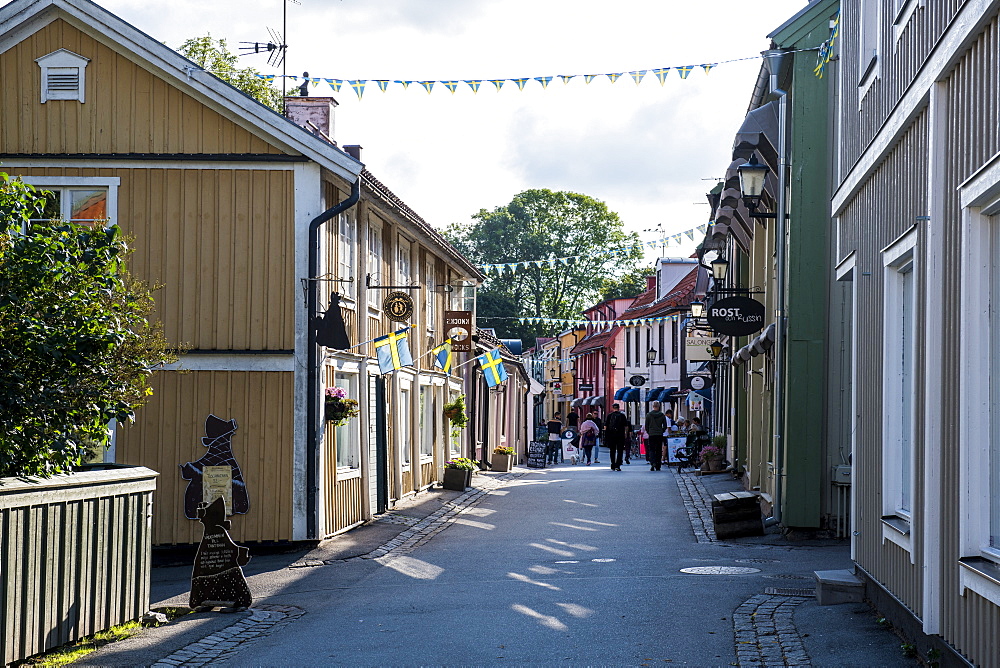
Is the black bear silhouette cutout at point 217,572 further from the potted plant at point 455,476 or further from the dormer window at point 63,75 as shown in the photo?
the potted plant at point 455,476

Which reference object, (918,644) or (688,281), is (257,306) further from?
(688,281)

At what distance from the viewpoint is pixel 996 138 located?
19.9 ft

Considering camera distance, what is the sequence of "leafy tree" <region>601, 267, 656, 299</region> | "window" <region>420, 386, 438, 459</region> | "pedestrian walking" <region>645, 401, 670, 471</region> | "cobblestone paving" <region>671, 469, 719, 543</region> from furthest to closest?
"leafy tree" <region>601, 267, 656, 299</region> < "pedestrian walking" <region>645, 401, 670, 471</region> < "window" <region>420, 386, 438, 459</region> < "cobblestone paving" <region>671, 469, 719, 543</region>

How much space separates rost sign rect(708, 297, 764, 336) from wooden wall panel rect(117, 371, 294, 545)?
656cm

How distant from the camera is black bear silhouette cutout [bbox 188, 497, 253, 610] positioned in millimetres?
10758

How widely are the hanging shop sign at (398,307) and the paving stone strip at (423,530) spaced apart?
121 inches

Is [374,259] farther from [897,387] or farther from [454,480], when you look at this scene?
[897,387]

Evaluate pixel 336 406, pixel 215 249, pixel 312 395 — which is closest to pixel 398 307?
pixel 336 406

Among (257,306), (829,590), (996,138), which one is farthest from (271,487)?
(996,138)

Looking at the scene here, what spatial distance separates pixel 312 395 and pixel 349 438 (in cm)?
277

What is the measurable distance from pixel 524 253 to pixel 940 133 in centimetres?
5606

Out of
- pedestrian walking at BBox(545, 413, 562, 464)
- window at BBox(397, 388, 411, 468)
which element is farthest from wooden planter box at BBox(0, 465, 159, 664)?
pedestrian walking at BBox(545, 413, 562, 464)

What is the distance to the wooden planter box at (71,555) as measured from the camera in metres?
8.07

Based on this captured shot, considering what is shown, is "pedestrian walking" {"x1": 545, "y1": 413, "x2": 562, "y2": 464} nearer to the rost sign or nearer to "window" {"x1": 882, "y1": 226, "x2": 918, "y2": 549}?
the rost sign
